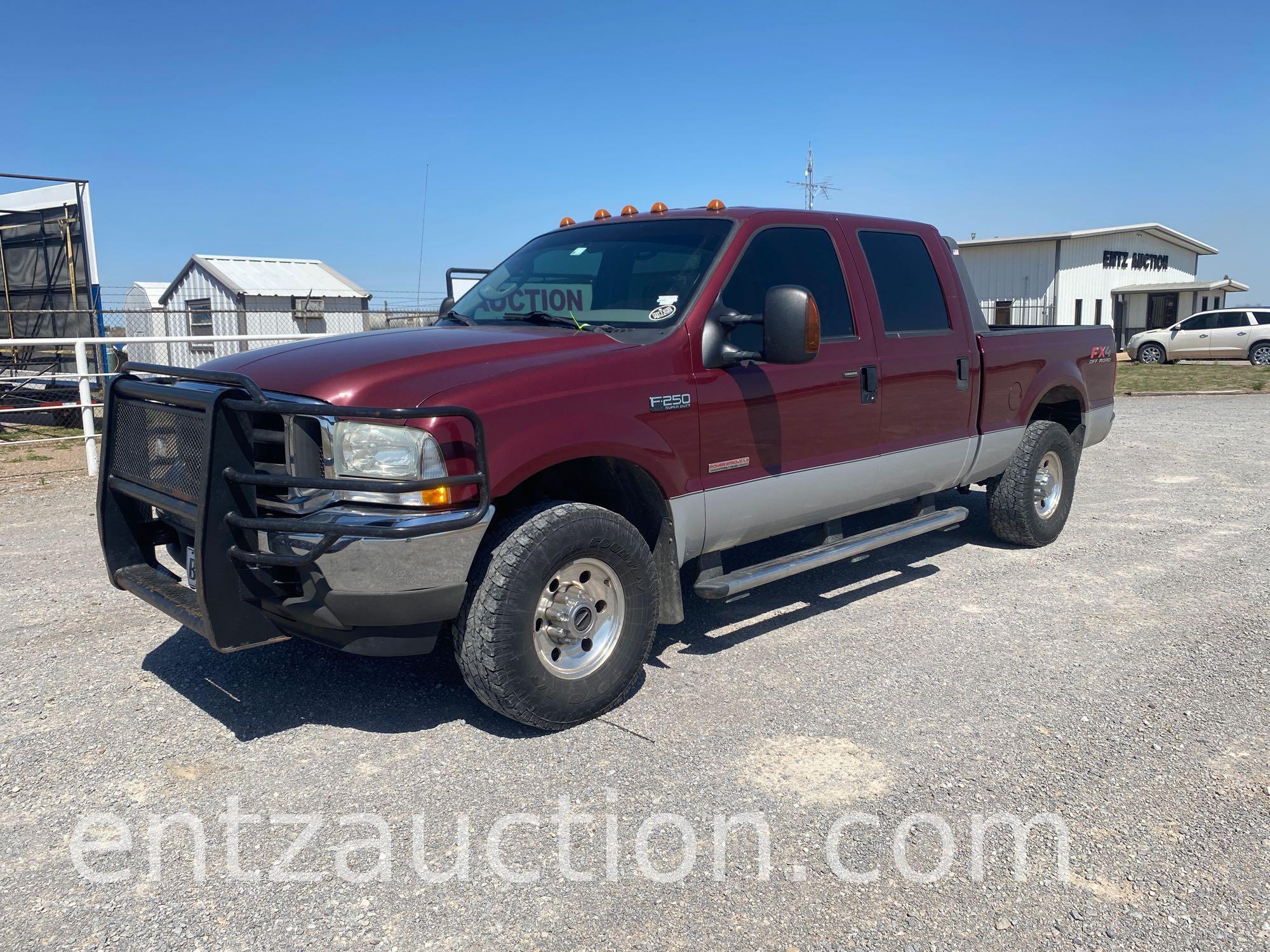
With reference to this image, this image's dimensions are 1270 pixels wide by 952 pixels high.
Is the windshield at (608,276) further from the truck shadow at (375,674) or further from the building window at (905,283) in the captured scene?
the truck shadow at (375,674)

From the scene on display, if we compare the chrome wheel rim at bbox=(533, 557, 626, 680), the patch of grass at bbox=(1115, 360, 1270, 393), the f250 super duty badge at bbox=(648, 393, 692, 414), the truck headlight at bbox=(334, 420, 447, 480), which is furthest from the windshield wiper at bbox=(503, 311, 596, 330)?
the patch of grass at bbox=(1115, 360, 1270, 393)

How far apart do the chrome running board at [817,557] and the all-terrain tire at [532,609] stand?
0.51m

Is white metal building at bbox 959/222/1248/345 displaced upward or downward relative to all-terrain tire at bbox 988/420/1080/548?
upward

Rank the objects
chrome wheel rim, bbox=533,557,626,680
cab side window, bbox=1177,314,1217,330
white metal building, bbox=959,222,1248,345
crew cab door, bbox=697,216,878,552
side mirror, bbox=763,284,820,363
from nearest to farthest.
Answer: chrome wheel rim, bbox=533,557,626,680, side mirror, bbox=763,284,820,363, crew cab door, bbox=697,216,878,552, cab side window, bbox=1177,314,1217,330, white metal building, bbox=959,222,1248,345

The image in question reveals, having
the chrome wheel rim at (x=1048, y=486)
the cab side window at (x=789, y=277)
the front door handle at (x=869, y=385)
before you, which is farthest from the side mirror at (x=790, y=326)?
the chrome wheel rim at (x=1048, y=486)

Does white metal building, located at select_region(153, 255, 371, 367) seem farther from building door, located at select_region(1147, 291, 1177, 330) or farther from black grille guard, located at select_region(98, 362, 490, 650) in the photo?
building door, located at select_region(1147, 291, 1177, 330)

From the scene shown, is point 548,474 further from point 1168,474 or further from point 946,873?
point 1168,474

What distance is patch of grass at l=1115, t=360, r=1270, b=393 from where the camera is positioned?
19.7 meters

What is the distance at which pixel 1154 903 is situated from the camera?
108 inches

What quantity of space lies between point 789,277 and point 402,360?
6.86 ft

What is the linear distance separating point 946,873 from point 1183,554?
14.8 feet

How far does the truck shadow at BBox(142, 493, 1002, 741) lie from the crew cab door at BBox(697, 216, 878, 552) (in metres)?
0.65

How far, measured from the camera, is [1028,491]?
21.2 ft

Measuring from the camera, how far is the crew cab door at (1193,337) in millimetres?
27906
